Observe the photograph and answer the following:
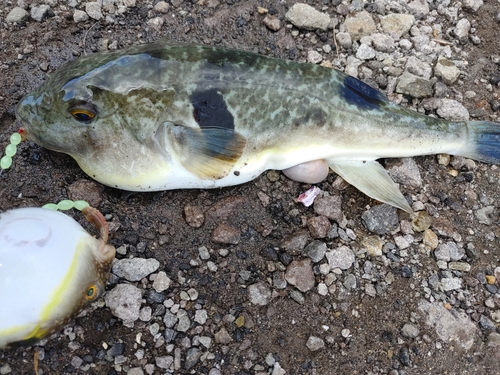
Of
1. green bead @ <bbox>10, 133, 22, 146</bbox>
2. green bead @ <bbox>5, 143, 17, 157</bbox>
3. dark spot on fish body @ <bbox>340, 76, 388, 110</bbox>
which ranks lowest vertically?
green bead @ <bbox>5, 143, 17, 157</bbox>

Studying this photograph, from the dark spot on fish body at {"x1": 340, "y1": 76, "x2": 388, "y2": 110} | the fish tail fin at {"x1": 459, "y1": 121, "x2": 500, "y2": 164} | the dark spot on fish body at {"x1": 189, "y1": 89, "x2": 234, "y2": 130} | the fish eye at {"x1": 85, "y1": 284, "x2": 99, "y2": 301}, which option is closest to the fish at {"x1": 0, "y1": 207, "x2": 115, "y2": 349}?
the fish eye at {"x1": 85, "y1": 284, "x2": 99, "y2": 301}

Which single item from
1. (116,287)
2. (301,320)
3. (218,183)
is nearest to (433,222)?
(301,320)

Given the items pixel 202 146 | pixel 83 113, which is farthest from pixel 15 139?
pixel 202 146

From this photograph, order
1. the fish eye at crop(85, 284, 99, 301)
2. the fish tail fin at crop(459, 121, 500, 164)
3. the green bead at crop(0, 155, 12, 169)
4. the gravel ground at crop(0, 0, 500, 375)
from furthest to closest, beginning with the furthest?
the fish tail fin at crop(459, 121, 500, 164) < the green bead at crop(0, 155, 12, 169) < the gravel ground at crop(0, 0, 500, 375) < the fish eye at crop(85, 284, 99, 301)

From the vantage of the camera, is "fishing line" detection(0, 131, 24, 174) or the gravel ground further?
"fishing line" detection(0, 131, 24, 174)

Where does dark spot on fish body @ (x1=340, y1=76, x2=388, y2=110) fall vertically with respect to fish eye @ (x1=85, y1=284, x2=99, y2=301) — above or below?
above

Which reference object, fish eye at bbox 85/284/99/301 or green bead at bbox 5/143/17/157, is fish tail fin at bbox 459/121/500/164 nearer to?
fish eye at bbox 85/284/99/301

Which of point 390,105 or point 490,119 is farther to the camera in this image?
point 490,119

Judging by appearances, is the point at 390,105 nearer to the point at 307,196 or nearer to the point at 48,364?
the point at 307,196
